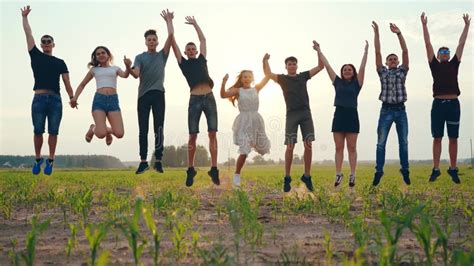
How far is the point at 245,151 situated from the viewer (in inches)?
396

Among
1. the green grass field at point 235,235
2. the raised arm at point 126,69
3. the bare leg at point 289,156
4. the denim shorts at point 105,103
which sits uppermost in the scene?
the raised arm at point 126,69

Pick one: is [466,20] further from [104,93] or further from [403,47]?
[104,93]

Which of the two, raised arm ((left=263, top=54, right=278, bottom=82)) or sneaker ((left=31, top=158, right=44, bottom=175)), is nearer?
raised arm ((left=263, top=54, right=278, bottom=82))

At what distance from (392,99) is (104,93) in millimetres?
5665

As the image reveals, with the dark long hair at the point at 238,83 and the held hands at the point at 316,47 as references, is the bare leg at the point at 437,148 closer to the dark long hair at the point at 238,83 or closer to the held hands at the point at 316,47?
the held hands at the point at 316,47

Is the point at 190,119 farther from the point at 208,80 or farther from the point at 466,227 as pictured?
the point at 466,227

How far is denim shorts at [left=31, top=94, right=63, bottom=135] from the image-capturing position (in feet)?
33.4

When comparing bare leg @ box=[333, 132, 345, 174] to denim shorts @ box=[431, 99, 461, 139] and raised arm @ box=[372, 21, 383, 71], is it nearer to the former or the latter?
raised arm @ box=[372, 21, 383, 71]

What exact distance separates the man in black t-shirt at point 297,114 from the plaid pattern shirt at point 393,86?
4.20 feet

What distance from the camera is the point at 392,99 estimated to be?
9.76 meters

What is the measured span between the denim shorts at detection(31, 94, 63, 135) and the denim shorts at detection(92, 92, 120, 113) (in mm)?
846

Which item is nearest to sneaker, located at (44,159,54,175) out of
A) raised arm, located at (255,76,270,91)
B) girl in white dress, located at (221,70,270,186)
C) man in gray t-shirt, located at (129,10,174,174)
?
man in gray t-shirt, located at (129,10,174,174)

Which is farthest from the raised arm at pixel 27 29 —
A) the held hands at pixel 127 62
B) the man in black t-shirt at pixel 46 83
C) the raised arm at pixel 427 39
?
the raised arm at pixel 427 39

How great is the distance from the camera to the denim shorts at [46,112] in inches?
401
